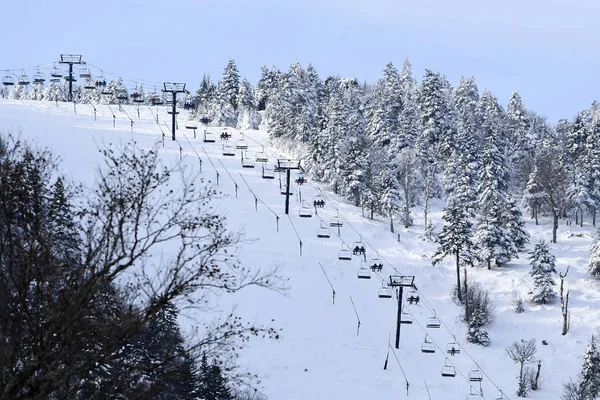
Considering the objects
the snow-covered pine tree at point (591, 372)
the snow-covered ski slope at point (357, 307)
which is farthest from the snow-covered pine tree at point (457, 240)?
the snow-covered pine tree at point (591, 372)

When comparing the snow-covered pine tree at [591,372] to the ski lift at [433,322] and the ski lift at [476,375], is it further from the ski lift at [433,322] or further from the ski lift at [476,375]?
the ski lift at [433,322]

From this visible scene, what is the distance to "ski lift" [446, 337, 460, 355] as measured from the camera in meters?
49.8

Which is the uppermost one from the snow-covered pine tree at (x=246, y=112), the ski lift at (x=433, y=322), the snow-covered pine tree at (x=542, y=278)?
the snow-covered pine tree at (x=246, y=112)

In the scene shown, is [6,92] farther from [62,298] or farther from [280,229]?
[62,298]

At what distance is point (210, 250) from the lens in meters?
9.28

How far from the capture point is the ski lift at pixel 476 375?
4628cm

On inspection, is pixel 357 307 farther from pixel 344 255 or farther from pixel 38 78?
pixel 38 78

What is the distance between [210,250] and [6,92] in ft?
614

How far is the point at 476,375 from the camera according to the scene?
4872cm

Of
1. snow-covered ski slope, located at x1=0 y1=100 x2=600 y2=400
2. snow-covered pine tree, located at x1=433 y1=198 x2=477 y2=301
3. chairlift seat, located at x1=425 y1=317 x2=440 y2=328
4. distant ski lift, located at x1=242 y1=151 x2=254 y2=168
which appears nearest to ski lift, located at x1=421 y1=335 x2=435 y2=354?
snow-covered ski slope, located at x1=0 y1=100 x2=600 y2=400

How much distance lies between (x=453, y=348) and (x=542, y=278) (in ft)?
48.3

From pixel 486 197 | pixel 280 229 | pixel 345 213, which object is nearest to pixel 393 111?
pixel 486 197

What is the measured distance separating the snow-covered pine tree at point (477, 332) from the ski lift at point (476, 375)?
4.29 meters

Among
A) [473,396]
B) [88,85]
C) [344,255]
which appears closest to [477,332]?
[473,396]
